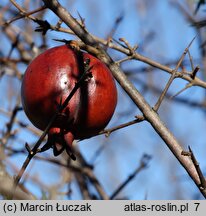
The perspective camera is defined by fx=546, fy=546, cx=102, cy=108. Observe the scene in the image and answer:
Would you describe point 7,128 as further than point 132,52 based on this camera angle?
Yes

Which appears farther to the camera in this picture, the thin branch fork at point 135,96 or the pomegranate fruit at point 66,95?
the thin branch fork at point 135,96

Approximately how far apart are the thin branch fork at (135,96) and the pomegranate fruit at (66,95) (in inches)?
4.3

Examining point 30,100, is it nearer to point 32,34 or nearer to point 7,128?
point 7,128

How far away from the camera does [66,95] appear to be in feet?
4.62

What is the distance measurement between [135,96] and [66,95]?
25cm

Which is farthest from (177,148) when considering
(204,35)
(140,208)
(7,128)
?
(204,35)

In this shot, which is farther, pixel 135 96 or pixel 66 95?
pixel 135 96

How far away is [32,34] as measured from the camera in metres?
3.53

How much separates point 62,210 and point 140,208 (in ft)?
0.79

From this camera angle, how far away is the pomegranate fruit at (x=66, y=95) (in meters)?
1.41

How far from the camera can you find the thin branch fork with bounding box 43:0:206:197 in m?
1.52

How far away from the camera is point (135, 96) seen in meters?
1.57

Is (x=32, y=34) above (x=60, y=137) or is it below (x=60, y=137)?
above

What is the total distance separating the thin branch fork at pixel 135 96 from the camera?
1.52 metres
